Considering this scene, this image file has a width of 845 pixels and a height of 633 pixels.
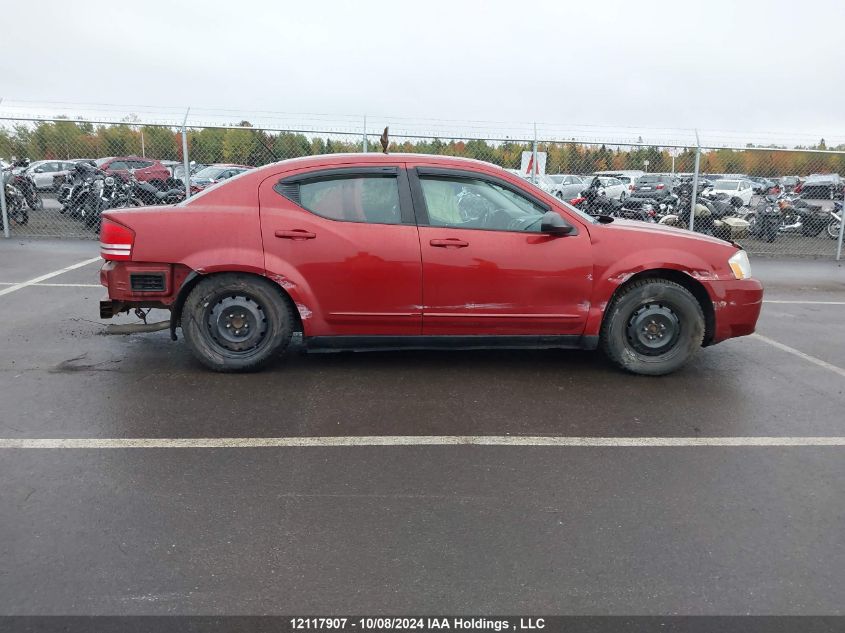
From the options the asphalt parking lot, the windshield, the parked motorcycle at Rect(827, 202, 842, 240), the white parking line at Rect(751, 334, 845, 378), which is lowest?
the asphalt parking lot

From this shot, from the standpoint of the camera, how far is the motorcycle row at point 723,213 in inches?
594

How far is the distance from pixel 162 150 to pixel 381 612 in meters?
13.4

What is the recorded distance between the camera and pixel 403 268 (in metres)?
5.02

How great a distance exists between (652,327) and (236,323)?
10.5ft

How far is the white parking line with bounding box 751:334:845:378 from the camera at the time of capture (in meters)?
5.65

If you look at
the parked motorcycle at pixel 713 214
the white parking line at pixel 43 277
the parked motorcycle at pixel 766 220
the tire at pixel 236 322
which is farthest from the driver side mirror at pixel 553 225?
the parked motorcycle at pixel 766 220

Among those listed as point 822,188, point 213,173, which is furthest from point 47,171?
point 822,188

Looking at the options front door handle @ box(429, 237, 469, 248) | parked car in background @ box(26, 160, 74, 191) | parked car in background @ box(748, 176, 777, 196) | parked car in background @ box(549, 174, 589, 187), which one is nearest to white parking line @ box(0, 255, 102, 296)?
front door handle @ box(429, 237, 469, 248)

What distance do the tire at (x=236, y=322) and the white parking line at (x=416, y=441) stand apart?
1206mm

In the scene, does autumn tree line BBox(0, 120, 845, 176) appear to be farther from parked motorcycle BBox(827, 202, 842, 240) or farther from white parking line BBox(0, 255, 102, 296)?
white parking line BBox(0, 255, 102, 296)

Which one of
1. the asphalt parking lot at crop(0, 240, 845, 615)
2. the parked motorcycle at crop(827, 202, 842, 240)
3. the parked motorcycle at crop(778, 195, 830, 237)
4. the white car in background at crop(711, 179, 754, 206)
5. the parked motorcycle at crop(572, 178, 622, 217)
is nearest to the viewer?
the asphalt parking lot at crop(0, 240, 845, 615)

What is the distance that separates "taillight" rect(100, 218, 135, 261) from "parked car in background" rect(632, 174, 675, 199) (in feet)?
45.4

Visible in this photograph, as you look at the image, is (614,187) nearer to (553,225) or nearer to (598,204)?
(598,204)

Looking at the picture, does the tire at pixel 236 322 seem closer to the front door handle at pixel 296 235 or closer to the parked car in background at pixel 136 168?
the front door handle at pixel 296 235
